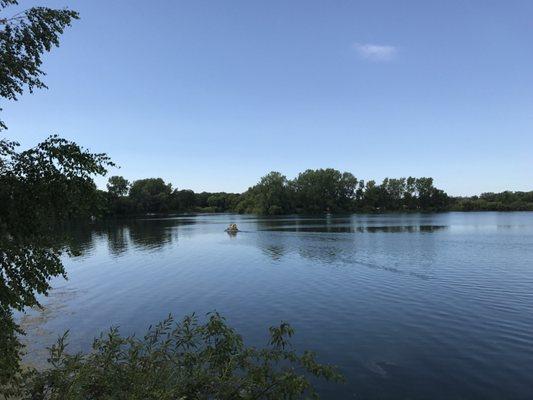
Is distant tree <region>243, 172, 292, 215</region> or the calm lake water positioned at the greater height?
distant tree <region>243, 172, 292, 215</region>

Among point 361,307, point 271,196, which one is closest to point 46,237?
point 361,307

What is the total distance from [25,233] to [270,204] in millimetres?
178906

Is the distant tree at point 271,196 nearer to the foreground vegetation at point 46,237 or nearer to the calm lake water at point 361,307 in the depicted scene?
the calm lake water at point 361,307

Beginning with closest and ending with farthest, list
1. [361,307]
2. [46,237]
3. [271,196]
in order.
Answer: [46,237]
[361,307]
[271,196]

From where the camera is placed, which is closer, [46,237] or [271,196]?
[46,237]

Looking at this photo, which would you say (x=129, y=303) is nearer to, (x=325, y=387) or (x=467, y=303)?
(x=325, y=387)

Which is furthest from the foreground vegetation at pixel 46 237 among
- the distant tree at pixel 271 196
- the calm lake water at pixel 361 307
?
the distant tree at pixel 271 196

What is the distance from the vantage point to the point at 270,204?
18562cm

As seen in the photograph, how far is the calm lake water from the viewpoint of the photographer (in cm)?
1507

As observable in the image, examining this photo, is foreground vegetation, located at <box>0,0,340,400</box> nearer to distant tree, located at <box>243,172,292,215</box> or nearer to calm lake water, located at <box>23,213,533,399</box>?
calm lake water, located at <box>23,213,533,399</box>

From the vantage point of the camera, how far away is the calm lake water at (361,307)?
593 inches

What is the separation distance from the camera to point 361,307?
24.3 metres

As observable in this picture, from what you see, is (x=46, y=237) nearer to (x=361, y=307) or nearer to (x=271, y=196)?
(x=361, y=307)

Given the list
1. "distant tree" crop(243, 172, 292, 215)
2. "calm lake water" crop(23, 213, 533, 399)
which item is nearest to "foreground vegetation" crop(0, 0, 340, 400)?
"calm lake water" crop(23, 213, 533, 399)
